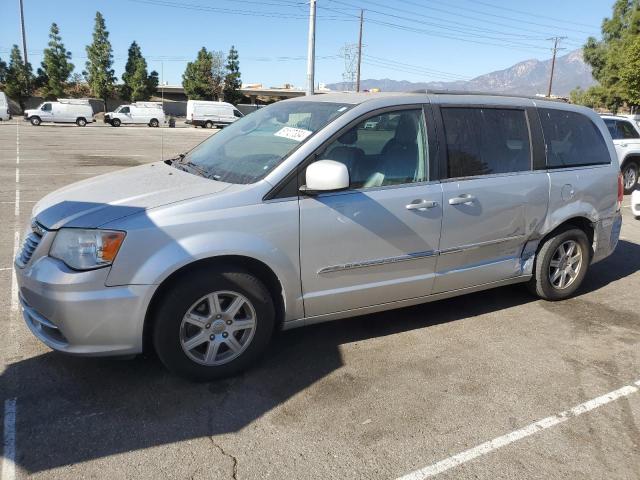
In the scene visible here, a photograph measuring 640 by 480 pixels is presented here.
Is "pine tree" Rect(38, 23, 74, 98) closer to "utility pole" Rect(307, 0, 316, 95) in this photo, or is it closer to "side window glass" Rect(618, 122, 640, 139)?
"utility pole" Rect(307, 0, 316, 95)

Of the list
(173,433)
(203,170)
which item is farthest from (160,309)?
(203,170)

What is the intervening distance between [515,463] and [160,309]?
208cm

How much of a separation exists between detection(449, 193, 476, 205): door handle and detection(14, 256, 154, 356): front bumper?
7.25ft

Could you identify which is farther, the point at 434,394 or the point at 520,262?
the point at 520,262

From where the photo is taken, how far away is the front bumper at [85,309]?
2.87 meters

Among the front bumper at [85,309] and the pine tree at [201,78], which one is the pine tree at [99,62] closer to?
the pine tree at [201,78]

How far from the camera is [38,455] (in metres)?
2.58

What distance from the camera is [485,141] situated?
4.20 metres

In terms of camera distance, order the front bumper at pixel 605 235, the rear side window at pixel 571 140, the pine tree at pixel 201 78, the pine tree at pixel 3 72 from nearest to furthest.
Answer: the rear side window at pixel 571 140 → the front bumper at pixel 605 235 → the pine tree at pixel 3 72 → the pine tree at pixel 201 78

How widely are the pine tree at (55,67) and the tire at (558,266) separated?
2711 inches

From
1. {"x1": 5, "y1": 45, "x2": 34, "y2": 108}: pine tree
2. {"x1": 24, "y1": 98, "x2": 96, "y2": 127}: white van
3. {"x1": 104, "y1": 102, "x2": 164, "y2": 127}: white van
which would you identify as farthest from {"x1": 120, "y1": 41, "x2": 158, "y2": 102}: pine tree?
{"x1": 24, "y1": 98, "x2": 96, "y2": 127}: white van

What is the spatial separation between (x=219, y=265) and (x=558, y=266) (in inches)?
129

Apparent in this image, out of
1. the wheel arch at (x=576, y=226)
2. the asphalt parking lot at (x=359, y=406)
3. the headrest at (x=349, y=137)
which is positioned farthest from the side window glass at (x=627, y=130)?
the headrest at (x=349, y=137)

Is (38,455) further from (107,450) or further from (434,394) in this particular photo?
(434,394)
